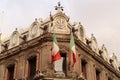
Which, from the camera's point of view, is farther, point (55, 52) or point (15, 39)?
point (15, 39)

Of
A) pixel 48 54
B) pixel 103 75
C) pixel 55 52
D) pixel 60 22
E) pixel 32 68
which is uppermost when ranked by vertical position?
pixel 60 22

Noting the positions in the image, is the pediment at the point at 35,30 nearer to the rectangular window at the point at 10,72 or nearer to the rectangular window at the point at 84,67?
the rectangular window at the point at 10,72

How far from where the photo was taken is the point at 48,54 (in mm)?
44344

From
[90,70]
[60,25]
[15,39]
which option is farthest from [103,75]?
[15,39]

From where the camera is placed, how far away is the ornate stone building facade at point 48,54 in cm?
4384

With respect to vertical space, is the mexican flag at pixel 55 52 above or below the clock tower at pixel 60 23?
below

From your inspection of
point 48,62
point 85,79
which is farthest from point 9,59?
point 85,79

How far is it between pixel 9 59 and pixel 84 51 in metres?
9.35

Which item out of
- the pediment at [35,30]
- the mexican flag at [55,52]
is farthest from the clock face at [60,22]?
the mexican flag at [55,52]

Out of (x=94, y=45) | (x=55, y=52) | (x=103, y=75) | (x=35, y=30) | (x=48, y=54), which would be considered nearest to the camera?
(x=55, y=52)

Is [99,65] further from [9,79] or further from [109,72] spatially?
[9,79]

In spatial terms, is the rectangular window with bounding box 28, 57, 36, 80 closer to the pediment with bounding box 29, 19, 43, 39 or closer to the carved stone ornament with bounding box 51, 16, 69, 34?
the pediment with bounding box 29, 19, 43, 39

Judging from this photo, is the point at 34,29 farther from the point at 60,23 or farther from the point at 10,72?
the point at 10,72

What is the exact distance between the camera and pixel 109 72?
52.7 meters
